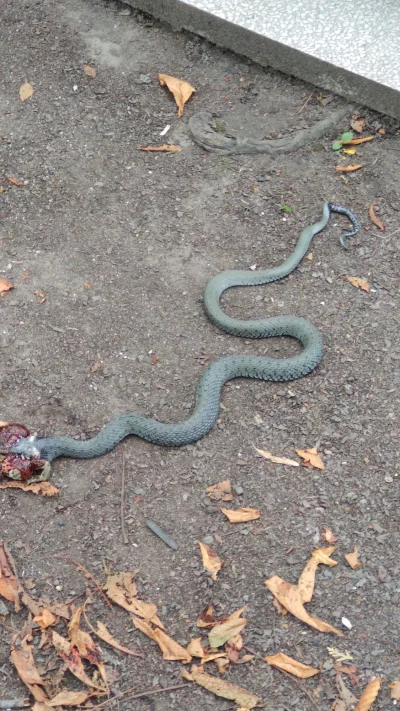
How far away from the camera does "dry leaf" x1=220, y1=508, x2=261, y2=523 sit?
5.04 m

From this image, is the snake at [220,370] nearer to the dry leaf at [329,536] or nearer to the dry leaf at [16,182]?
the dry leaf at [329,536]

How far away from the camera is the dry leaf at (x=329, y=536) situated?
16.2 feet

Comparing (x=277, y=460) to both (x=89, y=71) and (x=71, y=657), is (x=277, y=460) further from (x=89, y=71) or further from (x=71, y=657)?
(x=89, y=71)

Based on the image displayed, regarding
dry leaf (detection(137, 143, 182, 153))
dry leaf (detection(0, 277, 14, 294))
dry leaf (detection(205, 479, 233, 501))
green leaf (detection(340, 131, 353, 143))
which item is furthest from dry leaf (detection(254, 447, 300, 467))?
green leaf (detection(340, 131, 353, 143))

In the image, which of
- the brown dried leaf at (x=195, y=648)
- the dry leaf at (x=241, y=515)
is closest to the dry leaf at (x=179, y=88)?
Answer: the dry leaf at (x=241, y=515)

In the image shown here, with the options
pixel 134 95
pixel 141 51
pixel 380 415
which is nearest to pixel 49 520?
pixel 380 415

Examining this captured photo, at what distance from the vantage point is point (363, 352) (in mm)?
6070

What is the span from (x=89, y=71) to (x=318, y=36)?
235 centimetres

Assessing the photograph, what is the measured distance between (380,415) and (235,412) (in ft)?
3.44

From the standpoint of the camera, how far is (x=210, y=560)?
4832mm

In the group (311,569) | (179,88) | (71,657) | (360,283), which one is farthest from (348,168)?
(71,657)

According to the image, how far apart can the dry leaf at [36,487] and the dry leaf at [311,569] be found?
1.67 metres

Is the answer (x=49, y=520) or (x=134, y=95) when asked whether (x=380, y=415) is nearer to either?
(x=49, y=520)

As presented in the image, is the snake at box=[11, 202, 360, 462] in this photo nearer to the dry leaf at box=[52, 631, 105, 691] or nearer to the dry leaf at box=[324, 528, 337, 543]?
the dry leaf at box=[324, 528, 337, 543]
